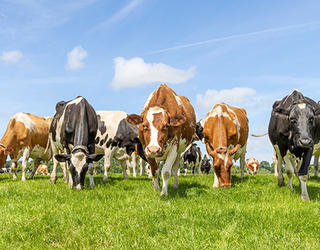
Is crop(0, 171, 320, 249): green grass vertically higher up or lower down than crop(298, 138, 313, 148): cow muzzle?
lower down

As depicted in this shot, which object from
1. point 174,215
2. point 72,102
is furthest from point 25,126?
point 174,215

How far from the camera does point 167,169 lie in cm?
757

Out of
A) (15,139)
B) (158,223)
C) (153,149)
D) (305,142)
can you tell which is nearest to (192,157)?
(15,139)

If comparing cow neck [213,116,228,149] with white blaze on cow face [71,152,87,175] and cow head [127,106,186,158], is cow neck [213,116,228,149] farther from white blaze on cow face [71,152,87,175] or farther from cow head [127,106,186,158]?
white blaze on cow face [71,152,87,175]

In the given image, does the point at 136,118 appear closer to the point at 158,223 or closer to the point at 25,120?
the point at 158,223

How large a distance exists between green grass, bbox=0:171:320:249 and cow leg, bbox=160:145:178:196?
1.18 ft

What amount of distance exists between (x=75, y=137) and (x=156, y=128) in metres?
3.65

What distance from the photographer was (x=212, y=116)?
1059cm

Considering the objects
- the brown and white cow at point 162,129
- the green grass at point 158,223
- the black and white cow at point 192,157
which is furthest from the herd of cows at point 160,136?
the black and white cow at point 192,157

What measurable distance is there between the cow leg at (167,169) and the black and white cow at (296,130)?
2886mm

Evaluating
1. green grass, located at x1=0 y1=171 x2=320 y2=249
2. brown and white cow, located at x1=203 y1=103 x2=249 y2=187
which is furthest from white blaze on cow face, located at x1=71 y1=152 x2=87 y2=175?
brown and white cow, located at x1=203 y1=103 x2=249 y2=187

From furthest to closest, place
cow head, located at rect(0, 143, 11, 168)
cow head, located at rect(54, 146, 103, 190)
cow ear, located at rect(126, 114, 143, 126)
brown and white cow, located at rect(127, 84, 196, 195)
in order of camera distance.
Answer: cow head, located at rect(0, 143, 11, 168)
cow head, located at rect(54, 146, 103, 190)
cow ear, located at rect(126, 114, 143, 126)
brown and white cow, located at rect(127, 84, 196, 195)

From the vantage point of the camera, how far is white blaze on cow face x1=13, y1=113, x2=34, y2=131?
566 inches

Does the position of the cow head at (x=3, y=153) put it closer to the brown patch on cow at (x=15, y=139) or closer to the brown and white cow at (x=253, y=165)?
the brown patch on cow at (x=15, y=139)
